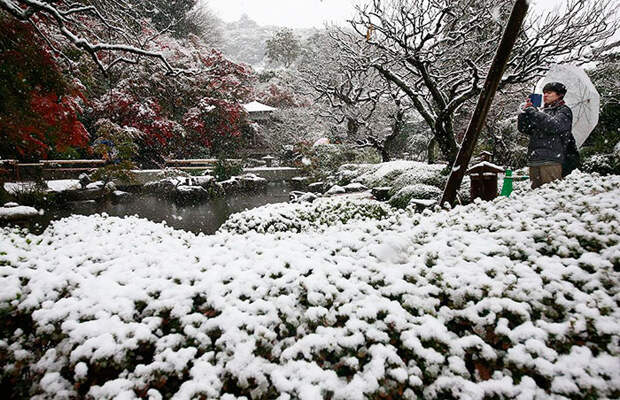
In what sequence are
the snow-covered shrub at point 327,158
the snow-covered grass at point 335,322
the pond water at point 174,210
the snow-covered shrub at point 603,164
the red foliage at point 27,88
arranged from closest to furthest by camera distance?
1. the snow-covered grass at point 335,322
2. the red foliage at point 27,88
3. the snow-covered shrub at point 603,164
4. the pond water at point 174,210
5. the snow-covered shrub at point 327,158

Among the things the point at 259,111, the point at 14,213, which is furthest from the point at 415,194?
the point at 259,111

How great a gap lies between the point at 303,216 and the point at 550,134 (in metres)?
4.60

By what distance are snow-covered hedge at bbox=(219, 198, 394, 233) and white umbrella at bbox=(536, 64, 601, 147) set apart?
3549 mm

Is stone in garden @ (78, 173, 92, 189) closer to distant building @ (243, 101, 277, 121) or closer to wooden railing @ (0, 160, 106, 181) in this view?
wooden railing @ (0, 160, 106, 181)

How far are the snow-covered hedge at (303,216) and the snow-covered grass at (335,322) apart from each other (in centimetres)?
331

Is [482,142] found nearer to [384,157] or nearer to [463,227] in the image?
[384,157]

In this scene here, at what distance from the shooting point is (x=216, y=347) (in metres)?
1.69

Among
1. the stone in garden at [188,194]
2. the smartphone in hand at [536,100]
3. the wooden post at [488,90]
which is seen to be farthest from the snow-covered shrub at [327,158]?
the smartphone in hand at [536,100]

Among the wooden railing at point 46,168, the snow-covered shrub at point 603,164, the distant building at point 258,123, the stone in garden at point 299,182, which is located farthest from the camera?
the distant building at point 258,123

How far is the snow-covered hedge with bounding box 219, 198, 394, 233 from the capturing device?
5.96 meters

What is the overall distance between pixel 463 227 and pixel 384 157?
1110 centimetres

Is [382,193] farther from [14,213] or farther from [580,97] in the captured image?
[14,213]

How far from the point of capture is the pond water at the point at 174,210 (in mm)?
8562

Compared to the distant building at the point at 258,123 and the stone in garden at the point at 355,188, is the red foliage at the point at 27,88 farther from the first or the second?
the distant building at the point at 258,123
